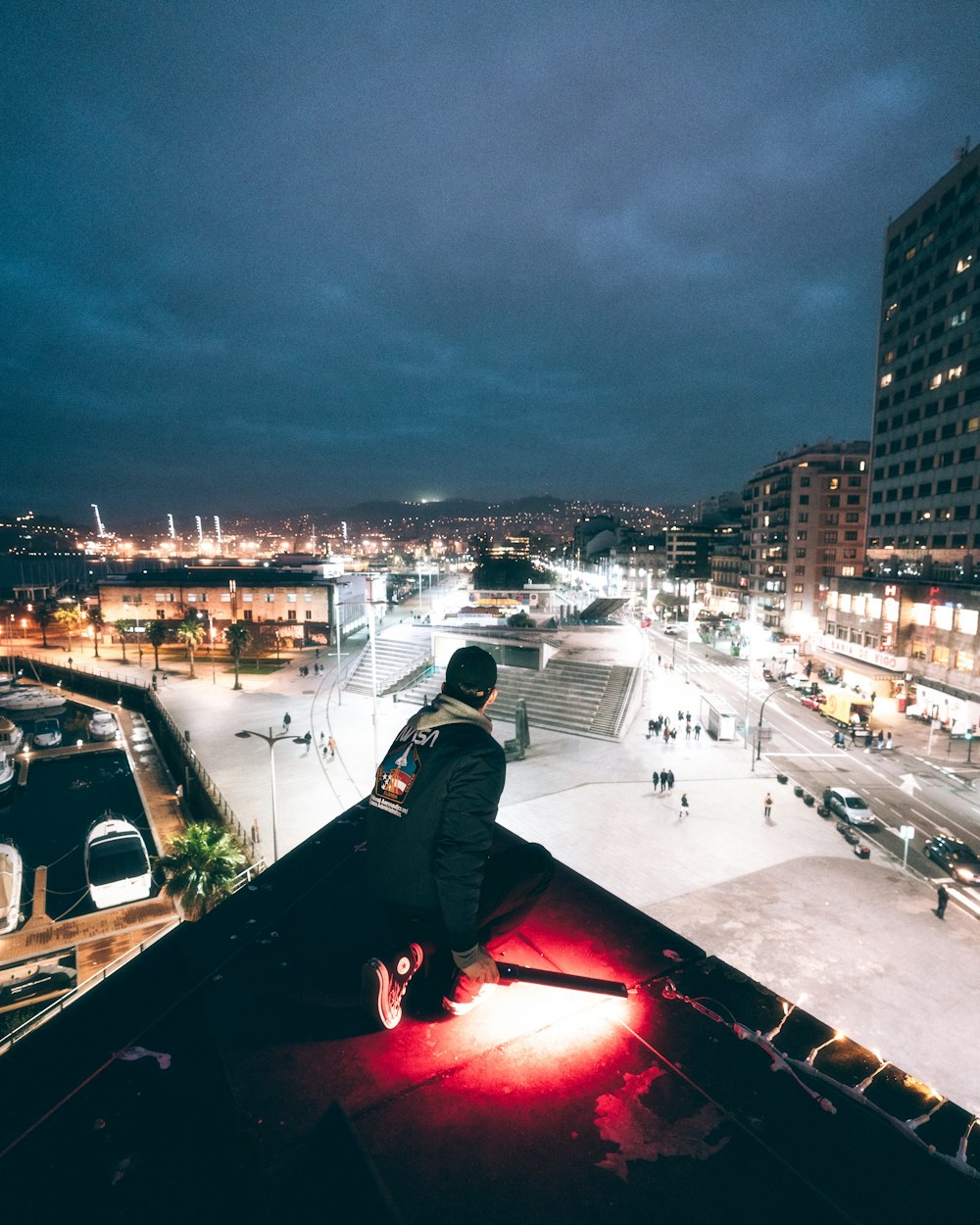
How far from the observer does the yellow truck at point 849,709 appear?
118 ft

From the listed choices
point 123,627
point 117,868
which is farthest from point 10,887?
point 123,627

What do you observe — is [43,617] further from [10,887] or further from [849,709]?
[849,709]

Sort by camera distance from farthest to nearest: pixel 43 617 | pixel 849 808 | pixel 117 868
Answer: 1. pixel 43 617
2. pixel 849 808
3. pixel 117 868

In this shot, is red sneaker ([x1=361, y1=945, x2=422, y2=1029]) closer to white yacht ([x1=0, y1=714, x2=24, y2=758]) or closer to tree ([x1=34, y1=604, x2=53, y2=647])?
white yacht ([x1=0, y1=714, x2=24, y2=758])

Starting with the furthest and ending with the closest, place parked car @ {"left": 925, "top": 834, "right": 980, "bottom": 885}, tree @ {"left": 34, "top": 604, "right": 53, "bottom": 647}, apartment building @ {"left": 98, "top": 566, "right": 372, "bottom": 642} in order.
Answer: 1. tree @ {"left": 34, "top": 604, "right": 53, "bottom": 647}
2. apartment building @ {"left": 98, "top": 566, "right": 372, "bottom": 642}
3. parked car @ {"left": 925, "top": 834, "right": 980, "bottom": 885}

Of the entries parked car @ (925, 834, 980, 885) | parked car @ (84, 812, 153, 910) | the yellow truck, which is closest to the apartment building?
parked car @ (84, 812, 153, 910)

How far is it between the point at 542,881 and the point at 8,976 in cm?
2046

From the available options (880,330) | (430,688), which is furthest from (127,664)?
(880,330)

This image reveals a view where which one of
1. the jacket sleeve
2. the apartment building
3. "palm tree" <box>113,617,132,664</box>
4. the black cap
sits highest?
the black cap

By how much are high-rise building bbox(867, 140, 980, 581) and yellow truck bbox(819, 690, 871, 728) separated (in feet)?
56.9

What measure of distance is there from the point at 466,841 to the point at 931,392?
64735 millimetres

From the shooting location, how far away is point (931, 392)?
50.2 meters

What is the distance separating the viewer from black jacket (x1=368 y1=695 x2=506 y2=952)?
3000 millimetres

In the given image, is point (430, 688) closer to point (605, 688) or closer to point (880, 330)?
point (605, 688)
